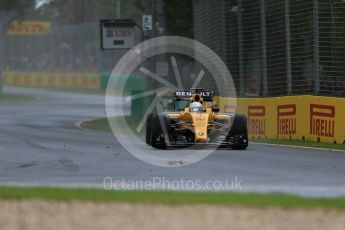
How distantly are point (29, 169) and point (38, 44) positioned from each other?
Result: 72.7 meters

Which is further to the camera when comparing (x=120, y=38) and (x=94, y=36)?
(x=94, y=36)

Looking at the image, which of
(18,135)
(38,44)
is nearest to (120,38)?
(18,135)

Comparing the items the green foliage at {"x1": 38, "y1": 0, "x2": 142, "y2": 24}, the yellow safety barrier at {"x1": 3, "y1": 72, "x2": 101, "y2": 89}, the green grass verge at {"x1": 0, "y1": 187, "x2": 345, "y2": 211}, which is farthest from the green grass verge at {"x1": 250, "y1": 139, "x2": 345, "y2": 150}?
the green foliage at {"x1": 38, "y1": 0, "x2": 142, "y2": 24}

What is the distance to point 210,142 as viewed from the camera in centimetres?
1781

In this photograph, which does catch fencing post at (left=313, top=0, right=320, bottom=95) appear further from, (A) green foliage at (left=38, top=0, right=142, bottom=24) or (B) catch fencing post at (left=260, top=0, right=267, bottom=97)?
(A) green foliage at (left=38, top=0, right=142, bottom=24)

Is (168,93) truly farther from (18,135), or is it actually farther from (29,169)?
(29,169)

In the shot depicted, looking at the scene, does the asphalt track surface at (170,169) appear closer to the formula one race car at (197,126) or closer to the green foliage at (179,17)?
the formula one race car at (197,126)

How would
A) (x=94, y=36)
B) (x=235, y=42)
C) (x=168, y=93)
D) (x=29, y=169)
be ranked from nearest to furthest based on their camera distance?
1. (x=29, y=169)
2. (x=235, y=42)
3. (x=168, y=93)
4. (x=94, y=36)

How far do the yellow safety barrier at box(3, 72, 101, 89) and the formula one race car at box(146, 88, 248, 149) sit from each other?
52.8m

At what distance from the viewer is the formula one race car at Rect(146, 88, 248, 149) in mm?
17281

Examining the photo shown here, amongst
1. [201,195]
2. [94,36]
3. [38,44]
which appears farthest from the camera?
[38,44]

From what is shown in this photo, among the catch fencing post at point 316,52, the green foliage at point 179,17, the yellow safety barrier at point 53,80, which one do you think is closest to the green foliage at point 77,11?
the yellow safety barrier at point 53,80

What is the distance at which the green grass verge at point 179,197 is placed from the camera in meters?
9.08

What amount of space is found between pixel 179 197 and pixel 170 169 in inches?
183
